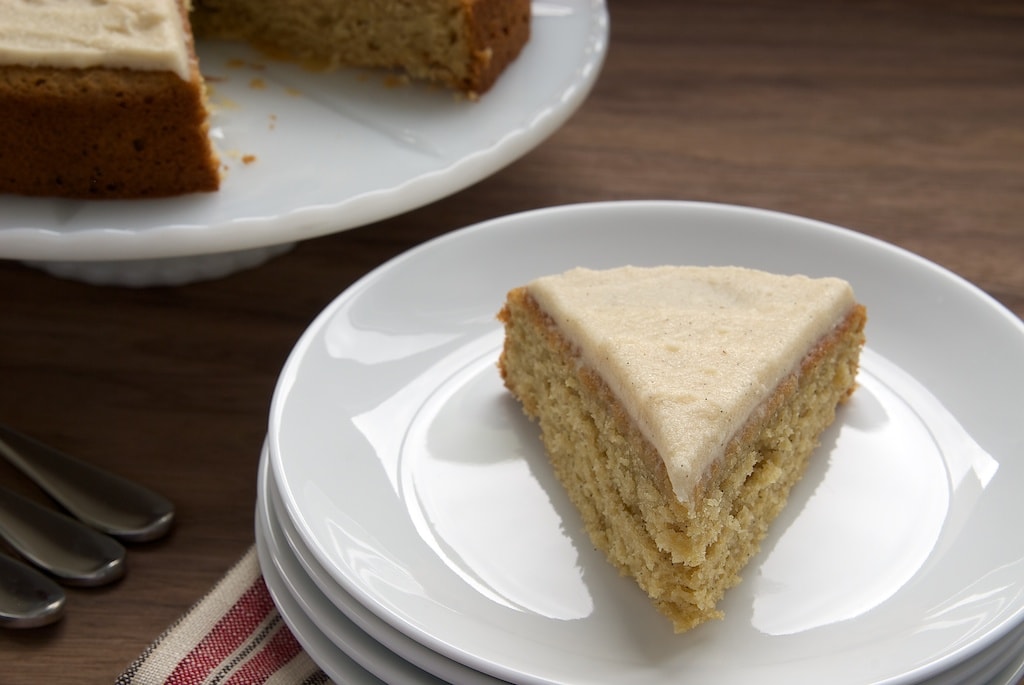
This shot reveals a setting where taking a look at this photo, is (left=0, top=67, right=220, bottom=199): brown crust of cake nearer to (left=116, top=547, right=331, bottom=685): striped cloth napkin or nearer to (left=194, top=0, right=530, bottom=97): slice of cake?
(left=194, top=0, right=530, bottom=97): slice of cake

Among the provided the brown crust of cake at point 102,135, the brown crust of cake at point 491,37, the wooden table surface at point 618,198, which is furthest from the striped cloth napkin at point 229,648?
the brown crust of cake at point 491,37

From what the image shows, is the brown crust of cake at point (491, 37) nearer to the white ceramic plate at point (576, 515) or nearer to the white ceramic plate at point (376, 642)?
the white ceramic plate at point (576, 515)

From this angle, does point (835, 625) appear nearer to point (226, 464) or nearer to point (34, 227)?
point (226, 464)

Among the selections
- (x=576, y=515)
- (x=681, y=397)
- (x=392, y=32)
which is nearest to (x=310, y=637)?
(x=576, y=515)

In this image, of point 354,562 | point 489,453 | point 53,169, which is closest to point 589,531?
point 489,453

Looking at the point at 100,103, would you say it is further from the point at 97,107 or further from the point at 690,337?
the point at 690,337

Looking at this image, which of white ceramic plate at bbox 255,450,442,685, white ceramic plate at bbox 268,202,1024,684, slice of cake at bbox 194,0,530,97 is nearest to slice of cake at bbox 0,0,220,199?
white ceramic plate at bbox 268,202,1024,684
